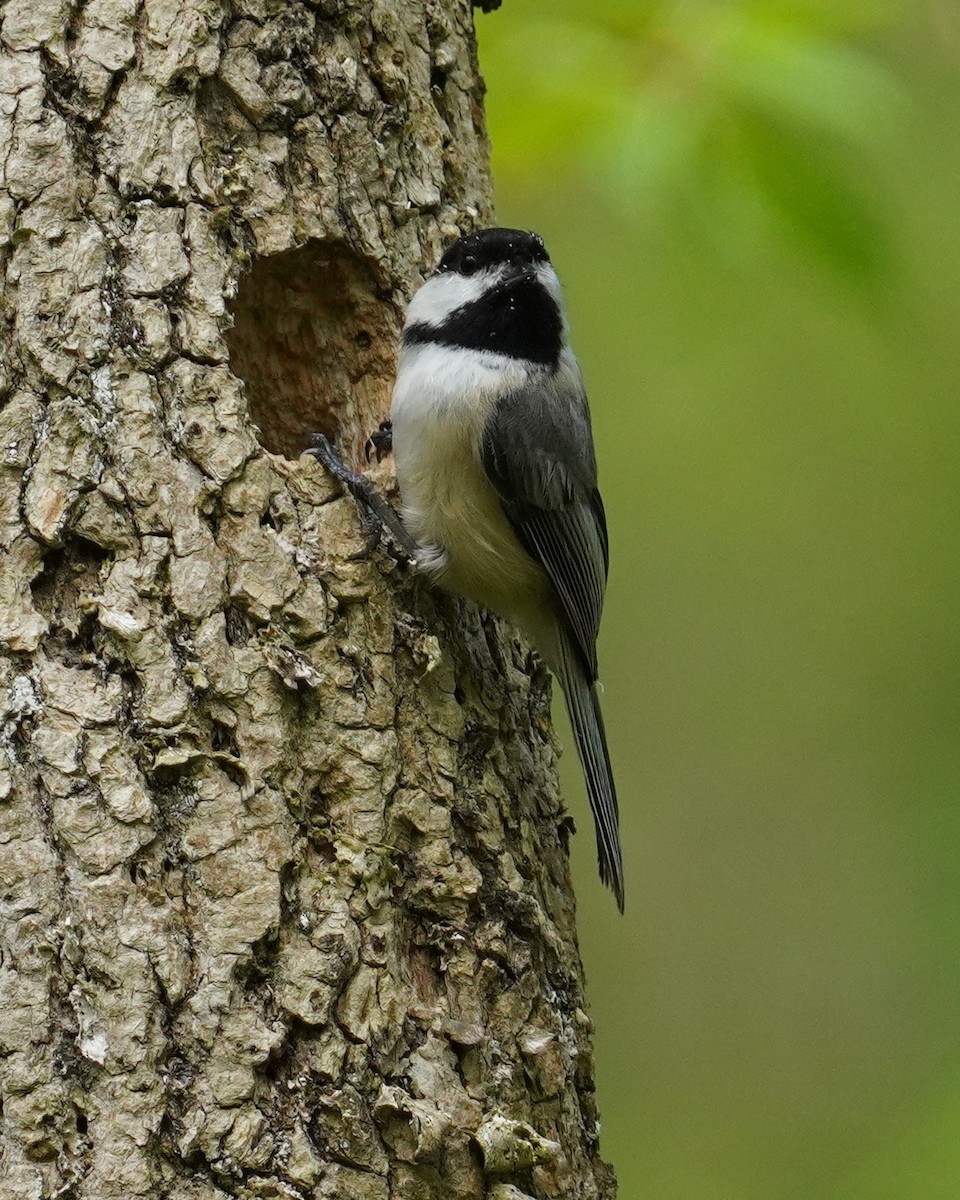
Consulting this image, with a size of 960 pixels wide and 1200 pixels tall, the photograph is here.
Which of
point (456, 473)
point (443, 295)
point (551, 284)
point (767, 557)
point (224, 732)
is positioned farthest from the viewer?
point (767, 557)

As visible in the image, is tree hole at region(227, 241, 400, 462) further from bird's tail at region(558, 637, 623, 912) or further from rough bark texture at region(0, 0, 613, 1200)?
bird's tail at region(558, 637, 623, 912)

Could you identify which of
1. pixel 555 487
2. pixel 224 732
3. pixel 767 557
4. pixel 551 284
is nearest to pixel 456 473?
pixel 555 487

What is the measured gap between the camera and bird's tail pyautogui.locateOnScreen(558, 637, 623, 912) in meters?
2.69

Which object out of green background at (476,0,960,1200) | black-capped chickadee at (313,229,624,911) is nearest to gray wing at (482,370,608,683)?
black-capped chickadee at (313,229,624,911)

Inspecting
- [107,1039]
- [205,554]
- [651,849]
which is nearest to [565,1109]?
[107,1039]

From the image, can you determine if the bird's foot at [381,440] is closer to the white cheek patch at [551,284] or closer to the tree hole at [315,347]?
the tree hole at [315,347]

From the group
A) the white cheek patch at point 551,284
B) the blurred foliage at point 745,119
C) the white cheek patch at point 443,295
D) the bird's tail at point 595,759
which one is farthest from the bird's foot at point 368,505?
the blurred foliage at point 745,119

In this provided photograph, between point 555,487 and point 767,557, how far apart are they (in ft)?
10.7

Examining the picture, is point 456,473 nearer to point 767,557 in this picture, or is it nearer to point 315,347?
point 315,347

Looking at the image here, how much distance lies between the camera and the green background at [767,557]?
2.86m

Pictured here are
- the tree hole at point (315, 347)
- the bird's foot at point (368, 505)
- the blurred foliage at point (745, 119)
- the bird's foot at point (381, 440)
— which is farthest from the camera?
the bird's foot at point (381, 440)

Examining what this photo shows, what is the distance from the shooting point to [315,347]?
2.79 metres

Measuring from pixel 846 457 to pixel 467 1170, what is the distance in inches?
172

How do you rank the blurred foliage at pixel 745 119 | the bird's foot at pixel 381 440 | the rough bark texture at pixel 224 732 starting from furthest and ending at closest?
the bird's foot at pixel 381 440 < the blurred foliage at pixel 745 119 < the rough bark texture at pixel 224 732
